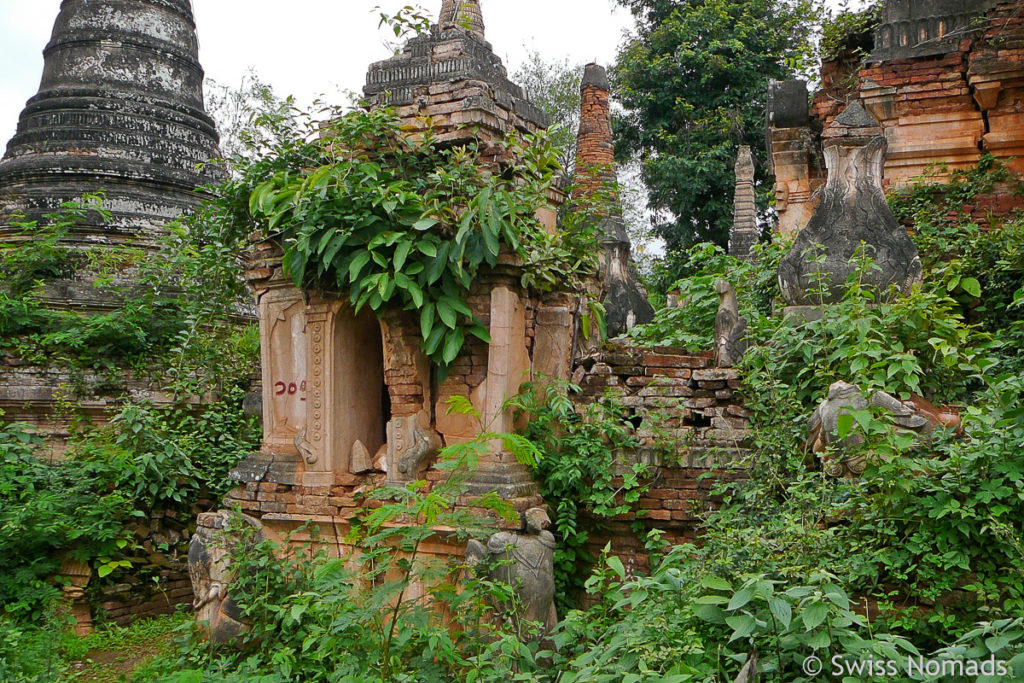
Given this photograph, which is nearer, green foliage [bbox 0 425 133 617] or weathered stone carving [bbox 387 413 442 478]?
weathered stone carving [bbox 387 413 442 478]

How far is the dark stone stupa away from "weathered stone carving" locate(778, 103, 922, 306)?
6.85 m

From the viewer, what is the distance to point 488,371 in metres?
5.45

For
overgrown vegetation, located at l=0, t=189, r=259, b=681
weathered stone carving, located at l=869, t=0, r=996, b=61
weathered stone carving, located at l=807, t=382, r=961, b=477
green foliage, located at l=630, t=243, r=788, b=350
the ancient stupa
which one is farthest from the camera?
the ancient stupa

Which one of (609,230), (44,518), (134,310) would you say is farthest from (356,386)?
(609,230)

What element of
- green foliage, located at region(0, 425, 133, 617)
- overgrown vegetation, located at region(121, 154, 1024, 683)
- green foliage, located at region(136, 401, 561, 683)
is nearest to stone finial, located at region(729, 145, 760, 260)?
overgrown vegetation, located at region(121, 154, 1024, 683)

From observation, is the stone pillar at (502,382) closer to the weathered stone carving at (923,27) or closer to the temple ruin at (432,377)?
the temple ruin at (432,377)

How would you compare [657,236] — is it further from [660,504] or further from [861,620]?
[861,620]

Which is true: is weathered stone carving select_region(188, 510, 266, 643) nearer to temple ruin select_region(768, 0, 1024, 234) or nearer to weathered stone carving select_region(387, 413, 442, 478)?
weathered stone carving select_region(387, 413, 442, 478)

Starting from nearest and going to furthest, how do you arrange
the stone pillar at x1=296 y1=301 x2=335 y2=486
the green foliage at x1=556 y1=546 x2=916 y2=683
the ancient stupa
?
the green foliage at x1=556 y1=546 x2=916 y2=683
the stone pillar at x1=296 y1=301 x2=335 y2=486
the ancient stupa

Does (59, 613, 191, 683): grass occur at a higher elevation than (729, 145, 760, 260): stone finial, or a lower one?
lower

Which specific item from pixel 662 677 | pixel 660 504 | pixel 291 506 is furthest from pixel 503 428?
pixel 662 677

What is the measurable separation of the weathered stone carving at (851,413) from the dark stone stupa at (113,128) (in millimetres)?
7384

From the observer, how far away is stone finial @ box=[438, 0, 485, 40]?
6.05 m

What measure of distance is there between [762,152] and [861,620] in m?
16.6
